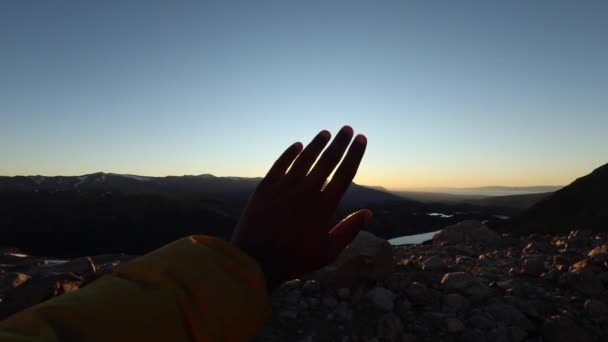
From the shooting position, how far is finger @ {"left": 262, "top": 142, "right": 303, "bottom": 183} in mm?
2088

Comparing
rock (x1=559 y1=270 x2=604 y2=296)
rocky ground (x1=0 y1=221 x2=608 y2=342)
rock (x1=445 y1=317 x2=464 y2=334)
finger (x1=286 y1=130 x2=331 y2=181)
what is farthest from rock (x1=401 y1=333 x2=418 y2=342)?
finger (x1=286 y1=130 x2=331 y2=181)

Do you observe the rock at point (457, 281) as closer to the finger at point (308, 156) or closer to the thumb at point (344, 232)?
the thumb at point (344, 232)

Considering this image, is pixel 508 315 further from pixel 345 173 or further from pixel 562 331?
pixel 345 173

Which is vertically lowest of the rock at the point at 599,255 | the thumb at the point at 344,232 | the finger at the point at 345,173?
the rock at the point at 599,255

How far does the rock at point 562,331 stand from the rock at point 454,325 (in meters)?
0.79

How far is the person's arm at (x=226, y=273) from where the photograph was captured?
1.05 m

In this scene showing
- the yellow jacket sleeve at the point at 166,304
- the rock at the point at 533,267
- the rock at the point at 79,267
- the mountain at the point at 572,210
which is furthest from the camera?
the mountain at the point at 572,210

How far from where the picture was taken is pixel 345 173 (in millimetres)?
1972

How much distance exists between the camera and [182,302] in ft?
3.91

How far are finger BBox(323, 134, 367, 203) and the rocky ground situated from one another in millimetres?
2473

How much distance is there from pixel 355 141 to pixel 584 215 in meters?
14.5

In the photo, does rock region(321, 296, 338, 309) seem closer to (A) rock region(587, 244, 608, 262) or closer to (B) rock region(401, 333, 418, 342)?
(B) rock region(401, 333, 418, 342)

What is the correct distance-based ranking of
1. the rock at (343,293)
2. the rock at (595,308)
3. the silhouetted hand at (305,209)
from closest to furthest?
1. the silhouetted hand at (305,209)
2. the rock at (595,308)
3. the rock at (343,293)

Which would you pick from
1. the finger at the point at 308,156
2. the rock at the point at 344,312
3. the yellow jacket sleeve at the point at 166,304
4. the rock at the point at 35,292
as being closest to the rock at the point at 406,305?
the rock at the point at 344,312
